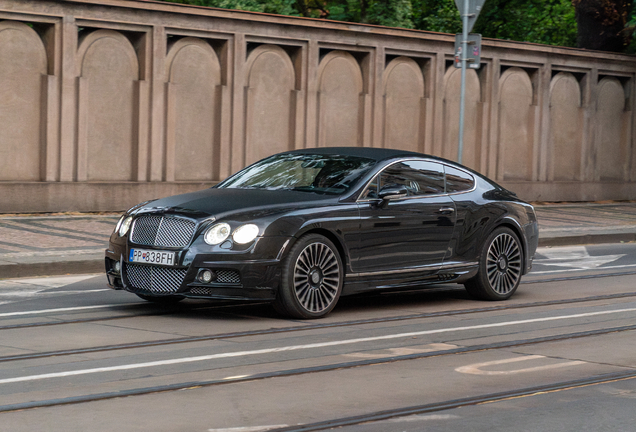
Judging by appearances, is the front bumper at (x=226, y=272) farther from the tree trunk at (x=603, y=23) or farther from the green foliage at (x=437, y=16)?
the green foliage at (x=437, y=16)

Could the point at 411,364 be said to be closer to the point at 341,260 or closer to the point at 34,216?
the point at 341,260

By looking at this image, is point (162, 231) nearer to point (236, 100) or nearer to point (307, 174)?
point (307, 174)

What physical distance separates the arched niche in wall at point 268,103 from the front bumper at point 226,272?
→ 1141cm

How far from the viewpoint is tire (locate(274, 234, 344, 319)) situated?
832 cm

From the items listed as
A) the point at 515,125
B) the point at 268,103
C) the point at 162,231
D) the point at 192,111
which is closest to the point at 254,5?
the point at 268,103

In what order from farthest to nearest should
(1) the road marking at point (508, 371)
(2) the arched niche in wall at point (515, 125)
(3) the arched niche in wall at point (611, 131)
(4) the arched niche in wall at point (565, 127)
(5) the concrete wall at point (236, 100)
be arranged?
(3) the arched niche in wall at point (611, 131)
(4) the arched niche in wall at point (565, 127)
(2) the arched niche in wall at point (515, 125)
(5) the concrete wall at point (236, 100)
(1) the road marking at point (508, 371)

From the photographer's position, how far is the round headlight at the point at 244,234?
8.17 m

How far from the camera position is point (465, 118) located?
76.6 ft

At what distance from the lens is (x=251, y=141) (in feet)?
64.4

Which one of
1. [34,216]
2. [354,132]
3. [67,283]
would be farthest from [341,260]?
[354,132]

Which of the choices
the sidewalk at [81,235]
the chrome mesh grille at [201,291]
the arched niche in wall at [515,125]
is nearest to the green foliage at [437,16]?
the arched niche in wall at [515,125]

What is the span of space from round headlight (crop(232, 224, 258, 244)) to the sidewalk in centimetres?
402

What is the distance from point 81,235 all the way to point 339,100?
808 cm

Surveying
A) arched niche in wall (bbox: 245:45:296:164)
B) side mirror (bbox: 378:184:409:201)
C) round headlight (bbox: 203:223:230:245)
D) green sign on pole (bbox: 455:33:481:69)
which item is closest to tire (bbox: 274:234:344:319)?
round headlight (bbox: 203:223:230:245)
